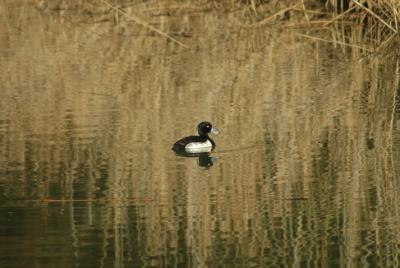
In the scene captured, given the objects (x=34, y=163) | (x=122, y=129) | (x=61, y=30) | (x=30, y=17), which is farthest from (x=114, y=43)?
(x=34, y=163)

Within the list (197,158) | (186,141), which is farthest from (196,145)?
(197,158)

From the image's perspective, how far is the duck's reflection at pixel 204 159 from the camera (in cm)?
801

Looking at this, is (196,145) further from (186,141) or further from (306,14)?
(306,14)

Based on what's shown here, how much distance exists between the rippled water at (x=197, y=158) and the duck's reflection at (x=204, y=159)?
0.09 metres

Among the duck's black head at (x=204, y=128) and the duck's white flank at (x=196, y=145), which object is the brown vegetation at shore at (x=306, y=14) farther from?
the duck's white flank at (x=196, y=145)

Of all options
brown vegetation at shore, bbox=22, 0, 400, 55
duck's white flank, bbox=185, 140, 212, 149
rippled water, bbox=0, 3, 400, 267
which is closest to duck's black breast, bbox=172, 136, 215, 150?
duck's white flank, bbox=185, 140, 212, 149

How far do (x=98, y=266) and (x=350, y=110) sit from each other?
16.8 feet

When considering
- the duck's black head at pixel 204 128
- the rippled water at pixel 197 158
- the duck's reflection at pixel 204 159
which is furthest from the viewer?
the duck's black head at pixel 204 128

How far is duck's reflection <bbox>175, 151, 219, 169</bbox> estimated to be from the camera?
8.01 metres

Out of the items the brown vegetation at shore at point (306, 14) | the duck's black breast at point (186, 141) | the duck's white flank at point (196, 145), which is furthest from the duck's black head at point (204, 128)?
the brown vegetation at shore at point (306, 14)

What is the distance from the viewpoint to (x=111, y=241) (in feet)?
19.2

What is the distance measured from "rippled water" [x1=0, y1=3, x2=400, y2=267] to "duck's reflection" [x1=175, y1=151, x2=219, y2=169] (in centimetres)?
9

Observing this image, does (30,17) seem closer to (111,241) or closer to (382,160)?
(382,160)

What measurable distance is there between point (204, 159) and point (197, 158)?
10 cm
